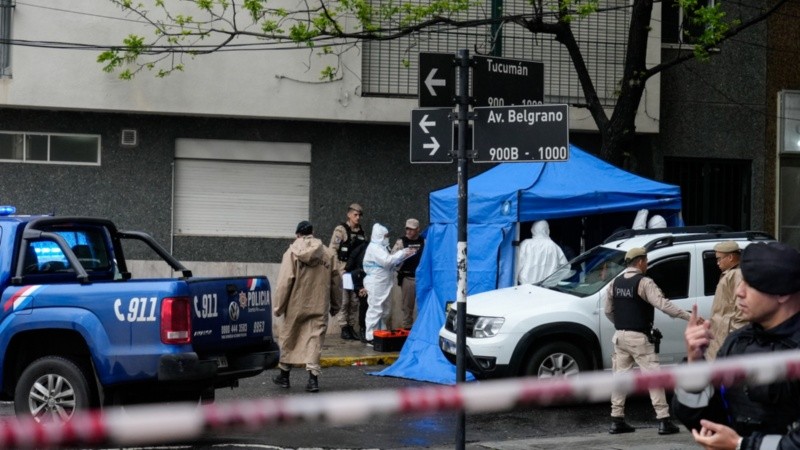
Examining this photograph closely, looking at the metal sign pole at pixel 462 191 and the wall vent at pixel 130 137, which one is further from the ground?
the wall vent at pixel 130 137

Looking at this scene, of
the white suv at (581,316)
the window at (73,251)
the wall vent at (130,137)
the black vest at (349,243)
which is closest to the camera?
the window at (73,251)

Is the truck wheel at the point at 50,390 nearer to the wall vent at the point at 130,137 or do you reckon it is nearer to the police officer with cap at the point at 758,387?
the police officer with cap at the point at 758,387

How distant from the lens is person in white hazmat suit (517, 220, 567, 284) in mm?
14781

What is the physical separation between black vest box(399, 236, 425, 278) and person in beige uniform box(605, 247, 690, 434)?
7.35 meters

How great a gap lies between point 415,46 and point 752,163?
20.5 ft

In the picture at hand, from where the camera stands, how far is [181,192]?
→ 19.3m

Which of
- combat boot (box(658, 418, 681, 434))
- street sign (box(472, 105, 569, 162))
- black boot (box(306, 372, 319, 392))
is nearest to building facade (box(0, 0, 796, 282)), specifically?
black boot (box(306, 372, 319, 392))

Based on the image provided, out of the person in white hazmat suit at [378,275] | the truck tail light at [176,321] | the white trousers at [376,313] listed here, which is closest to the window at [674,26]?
the person in white hazmat suit at [378,275]

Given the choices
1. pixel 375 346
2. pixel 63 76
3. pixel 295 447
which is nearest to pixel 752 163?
pixel 375 346

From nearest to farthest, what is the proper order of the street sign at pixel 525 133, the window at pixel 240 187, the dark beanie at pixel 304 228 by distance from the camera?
the street sign at pixel 525 133
the dark beanie at pixel 304 228
the window at pixel 240 187

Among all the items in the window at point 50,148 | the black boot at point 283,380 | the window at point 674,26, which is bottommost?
the black boot at point 283,380

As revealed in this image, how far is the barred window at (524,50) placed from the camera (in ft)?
64.4

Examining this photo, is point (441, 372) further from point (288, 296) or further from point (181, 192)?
point (181, 192)

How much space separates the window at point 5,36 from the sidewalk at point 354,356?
20.4ft
